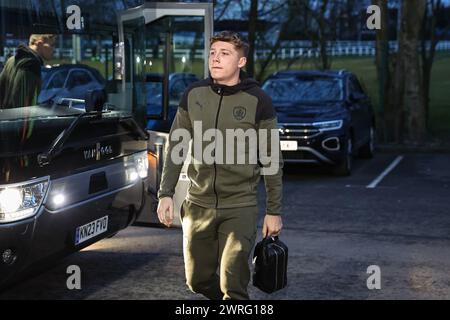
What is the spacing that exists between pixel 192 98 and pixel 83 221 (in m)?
1.52

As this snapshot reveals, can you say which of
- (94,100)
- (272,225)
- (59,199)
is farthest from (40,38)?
(272,225)

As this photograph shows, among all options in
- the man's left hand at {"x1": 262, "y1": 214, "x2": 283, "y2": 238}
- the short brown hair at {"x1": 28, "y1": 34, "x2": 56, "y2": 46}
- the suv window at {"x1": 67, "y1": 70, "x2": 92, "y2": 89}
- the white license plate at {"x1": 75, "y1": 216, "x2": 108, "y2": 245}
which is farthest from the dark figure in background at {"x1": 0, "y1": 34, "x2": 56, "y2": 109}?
the man's left hand at {"x1": 262, "y1": 214, "x2": 283, "y2": 238}

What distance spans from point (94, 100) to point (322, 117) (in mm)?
6530

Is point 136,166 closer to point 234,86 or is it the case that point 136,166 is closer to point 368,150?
point 234,86

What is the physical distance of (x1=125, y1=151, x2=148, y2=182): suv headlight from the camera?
5871 mm

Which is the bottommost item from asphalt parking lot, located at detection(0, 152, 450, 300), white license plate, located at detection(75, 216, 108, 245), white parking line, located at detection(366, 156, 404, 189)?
white parking line, located at detection(366, 156, 404, 189)

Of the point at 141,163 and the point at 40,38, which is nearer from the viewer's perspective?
the point at 40,38

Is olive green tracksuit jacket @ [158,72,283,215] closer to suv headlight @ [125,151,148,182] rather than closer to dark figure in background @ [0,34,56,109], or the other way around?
dark figure in background @ [0,34,56,109]

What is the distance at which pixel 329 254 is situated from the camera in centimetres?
668

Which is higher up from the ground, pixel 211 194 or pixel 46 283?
pixel 211 194

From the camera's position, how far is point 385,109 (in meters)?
16.5

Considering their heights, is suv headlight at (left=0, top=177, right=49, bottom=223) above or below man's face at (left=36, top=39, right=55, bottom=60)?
below

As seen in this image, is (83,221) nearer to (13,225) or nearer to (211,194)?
(13,225)
